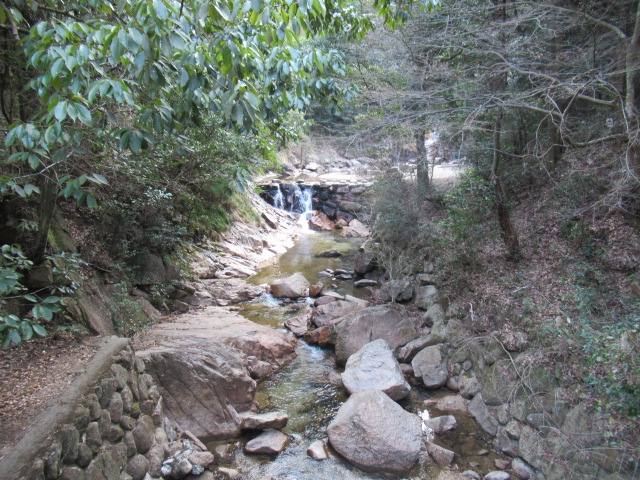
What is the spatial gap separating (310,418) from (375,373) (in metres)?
1.19

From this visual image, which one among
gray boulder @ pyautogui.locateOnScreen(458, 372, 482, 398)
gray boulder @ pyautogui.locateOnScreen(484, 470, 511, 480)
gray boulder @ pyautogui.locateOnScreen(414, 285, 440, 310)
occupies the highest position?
gray boulder @ pyautogui.locateOnScreen(414, 285, 440, 310)

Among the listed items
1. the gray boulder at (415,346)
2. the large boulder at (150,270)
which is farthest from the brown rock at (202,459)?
the large boulder at (150,270)

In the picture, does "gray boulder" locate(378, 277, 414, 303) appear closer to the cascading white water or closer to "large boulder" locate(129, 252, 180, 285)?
"large boulder" locate(129, 252, 180, 285)

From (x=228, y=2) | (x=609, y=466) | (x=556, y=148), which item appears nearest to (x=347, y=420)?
(x=609, y=466)

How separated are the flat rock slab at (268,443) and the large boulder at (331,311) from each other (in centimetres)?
322

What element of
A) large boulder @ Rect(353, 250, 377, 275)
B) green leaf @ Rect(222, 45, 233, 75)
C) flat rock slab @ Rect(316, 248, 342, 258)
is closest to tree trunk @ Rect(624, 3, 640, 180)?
green leaf @ Rect(222, 45, 233, 75)

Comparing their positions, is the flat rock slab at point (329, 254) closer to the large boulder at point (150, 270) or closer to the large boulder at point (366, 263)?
the large boulder at point (366, 263)

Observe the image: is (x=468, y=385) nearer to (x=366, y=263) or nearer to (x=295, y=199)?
(x=366, y=263)

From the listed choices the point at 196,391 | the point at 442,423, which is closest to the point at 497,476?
the point at 442,423

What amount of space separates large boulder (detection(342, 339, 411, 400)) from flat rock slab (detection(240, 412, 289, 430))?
1.19 meters

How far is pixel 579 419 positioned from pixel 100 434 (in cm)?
451

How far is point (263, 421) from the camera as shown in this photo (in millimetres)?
4676

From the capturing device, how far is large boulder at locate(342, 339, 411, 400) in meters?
5.39

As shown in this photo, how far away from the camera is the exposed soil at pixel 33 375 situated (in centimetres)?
275
